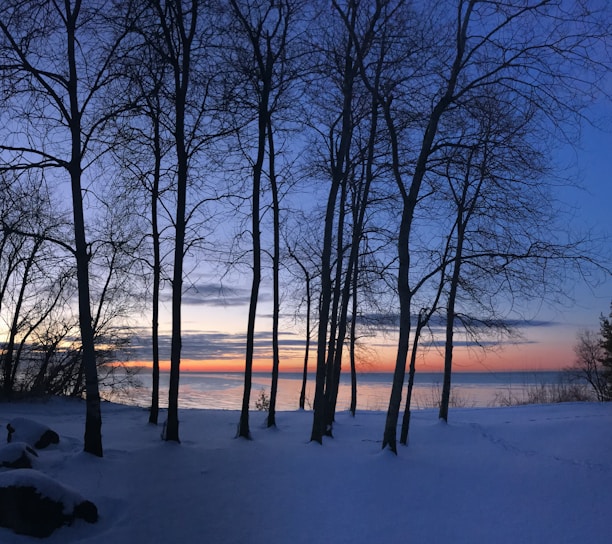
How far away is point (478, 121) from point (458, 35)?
179 centimetres

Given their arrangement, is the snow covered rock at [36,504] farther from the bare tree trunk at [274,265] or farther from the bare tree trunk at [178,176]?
the bare tree trunk at [274,265]

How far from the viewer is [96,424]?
31.0 feet

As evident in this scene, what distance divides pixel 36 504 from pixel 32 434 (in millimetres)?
4378

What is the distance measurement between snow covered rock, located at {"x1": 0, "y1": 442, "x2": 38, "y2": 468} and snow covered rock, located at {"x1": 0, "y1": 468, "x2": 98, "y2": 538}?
166 cm

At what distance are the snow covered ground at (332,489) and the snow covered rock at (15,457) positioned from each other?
0.32 m

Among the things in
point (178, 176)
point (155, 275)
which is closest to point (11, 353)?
point (155, 275)

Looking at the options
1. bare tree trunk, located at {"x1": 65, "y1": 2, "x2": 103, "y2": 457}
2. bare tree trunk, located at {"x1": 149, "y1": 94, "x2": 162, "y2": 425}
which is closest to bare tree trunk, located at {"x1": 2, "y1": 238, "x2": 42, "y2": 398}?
bare tree trunk, located at {"x1": 149, "y1": 94, "x2": 162, "y2": 425}

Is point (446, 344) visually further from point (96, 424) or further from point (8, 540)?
point (8, 540)

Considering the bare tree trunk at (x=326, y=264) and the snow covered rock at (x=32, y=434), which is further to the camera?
the bare tree trunk at (x=326, y=264)

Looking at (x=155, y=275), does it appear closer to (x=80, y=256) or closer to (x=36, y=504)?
(x=80, y=256)

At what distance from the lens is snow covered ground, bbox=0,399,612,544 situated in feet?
22.9

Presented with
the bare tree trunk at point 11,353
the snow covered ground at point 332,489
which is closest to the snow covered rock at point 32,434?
the snow covered ground at point 332,489

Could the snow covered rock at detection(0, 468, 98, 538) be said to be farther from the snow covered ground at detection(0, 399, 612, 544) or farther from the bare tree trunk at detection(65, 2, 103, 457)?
the bare tree trunk at detection(65, 2, 103, 457)

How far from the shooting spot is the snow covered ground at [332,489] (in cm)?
697
